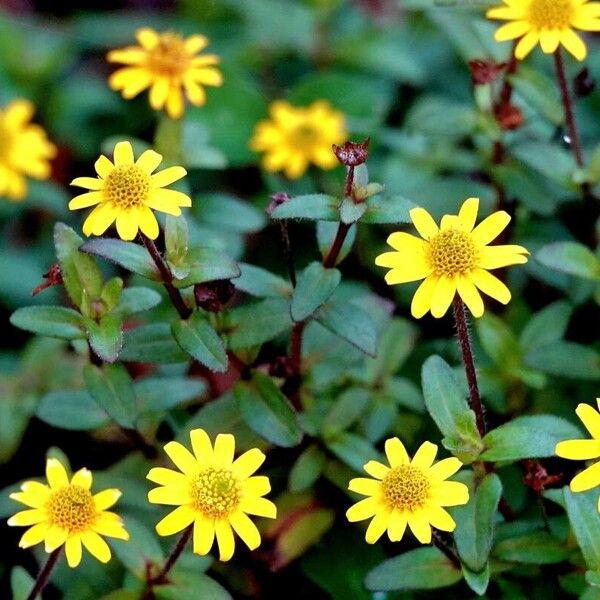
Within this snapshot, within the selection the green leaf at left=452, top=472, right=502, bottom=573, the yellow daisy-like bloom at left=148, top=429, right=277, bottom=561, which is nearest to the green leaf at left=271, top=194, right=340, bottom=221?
the yellow daisy-like bloom at left=148, top=429, right=277, bottom=561

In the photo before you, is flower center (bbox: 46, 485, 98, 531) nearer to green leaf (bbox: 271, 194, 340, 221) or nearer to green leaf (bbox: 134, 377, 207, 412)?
green leaf (bbox: 134, 377, 207, 412)

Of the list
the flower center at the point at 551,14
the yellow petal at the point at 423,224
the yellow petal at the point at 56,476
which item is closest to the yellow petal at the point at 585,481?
the yellow petal at the point at 423,224

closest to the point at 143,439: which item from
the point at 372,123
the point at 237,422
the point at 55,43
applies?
the point at 237,422

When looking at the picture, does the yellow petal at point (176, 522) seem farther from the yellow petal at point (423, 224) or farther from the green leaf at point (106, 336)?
the yellow petal at point (423, 224)

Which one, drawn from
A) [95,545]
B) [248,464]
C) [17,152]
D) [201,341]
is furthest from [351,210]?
[17,152]

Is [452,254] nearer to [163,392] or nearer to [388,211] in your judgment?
[388,211]
